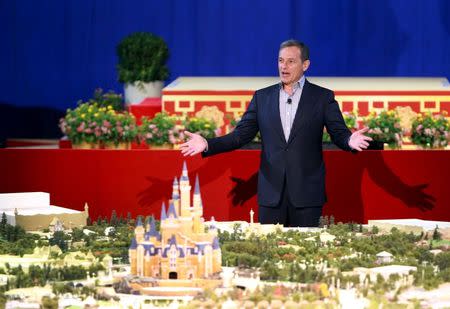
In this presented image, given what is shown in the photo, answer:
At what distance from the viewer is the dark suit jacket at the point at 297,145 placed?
20.7 ft

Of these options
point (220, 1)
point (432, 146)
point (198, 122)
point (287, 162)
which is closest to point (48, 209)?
point (287, 162)

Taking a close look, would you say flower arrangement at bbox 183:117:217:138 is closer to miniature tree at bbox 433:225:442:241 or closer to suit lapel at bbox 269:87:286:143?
suit lapel at bbox 269:87:286:143

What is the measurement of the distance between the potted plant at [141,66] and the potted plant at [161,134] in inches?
172

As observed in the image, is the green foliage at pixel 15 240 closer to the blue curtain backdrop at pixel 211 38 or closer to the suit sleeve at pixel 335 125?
the suit sleeve at pixel 335 125

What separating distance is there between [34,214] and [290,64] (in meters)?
1.49

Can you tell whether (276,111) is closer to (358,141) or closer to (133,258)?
(358,141)

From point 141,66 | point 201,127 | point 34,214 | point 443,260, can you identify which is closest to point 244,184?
point 201,127

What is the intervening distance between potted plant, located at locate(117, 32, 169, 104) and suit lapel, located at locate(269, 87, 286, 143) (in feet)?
22.0

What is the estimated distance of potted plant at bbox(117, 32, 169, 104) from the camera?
1305 cm

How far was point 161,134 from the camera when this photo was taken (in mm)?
8578

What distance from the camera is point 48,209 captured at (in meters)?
6.23

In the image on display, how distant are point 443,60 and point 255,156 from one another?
672cm

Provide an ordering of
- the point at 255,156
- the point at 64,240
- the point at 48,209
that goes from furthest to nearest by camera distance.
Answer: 1. the point at 255,156
2. the point at 48,209
3. the point at 64,240

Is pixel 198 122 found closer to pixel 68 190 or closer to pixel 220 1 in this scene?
pixel 68 190
